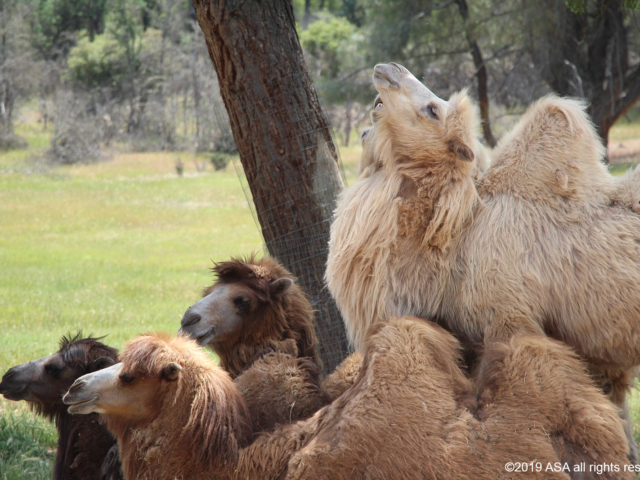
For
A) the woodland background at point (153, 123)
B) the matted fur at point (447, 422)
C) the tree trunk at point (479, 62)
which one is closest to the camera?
the matted fur at point (447, 422)

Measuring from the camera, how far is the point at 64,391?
3713mm

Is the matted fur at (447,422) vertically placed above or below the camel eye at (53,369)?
below

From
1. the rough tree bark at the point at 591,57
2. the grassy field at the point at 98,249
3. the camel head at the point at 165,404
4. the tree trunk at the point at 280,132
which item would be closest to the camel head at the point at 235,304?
the grassy field at the point at 98,249

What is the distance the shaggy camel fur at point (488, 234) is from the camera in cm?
285

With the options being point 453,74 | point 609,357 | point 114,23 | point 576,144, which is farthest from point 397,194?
point 114,23

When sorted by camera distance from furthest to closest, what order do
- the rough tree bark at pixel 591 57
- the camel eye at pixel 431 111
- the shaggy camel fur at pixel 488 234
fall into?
1. the rough tree bark at pixel 591 57
2. the camel eye at pixel 431 111
3. the shaggy camel fur at pixel 488 234

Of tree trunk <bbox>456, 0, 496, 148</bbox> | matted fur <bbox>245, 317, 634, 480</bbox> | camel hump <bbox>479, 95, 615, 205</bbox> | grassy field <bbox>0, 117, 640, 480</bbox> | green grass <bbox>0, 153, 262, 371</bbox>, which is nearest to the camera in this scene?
matted fur <bbox>245, 317, 634, 480</bbox>

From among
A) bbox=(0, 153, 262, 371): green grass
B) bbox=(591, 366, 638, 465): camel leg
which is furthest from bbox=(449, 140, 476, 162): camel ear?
bbox=(0, 153, 262, 371): green grass

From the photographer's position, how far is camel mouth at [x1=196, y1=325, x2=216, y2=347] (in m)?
3.49

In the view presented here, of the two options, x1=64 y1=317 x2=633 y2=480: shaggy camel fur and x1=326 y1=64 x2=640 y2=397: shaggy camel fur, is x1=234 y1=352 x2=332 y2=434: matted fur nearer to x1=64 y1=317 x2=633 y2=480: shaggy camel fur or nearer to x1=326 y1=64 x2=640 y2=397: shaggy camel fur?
x1=64 y1=317 x2=633 y2=480: shaggy camel fur

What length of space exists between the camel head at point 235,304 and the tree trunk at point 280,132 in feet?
2.65

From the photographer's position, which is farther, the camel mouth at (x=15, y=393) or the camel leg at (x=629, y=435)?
the camel mouth at (x=15, y=393)

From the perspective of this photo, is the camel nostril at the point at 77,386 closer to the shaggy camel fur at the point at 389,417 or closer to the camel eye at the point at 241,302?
the shaggy camel fur at the point at 389,417

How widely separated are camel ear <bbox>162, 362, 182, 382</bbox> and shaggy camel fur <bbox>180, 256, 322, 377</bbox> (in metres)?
0.65
